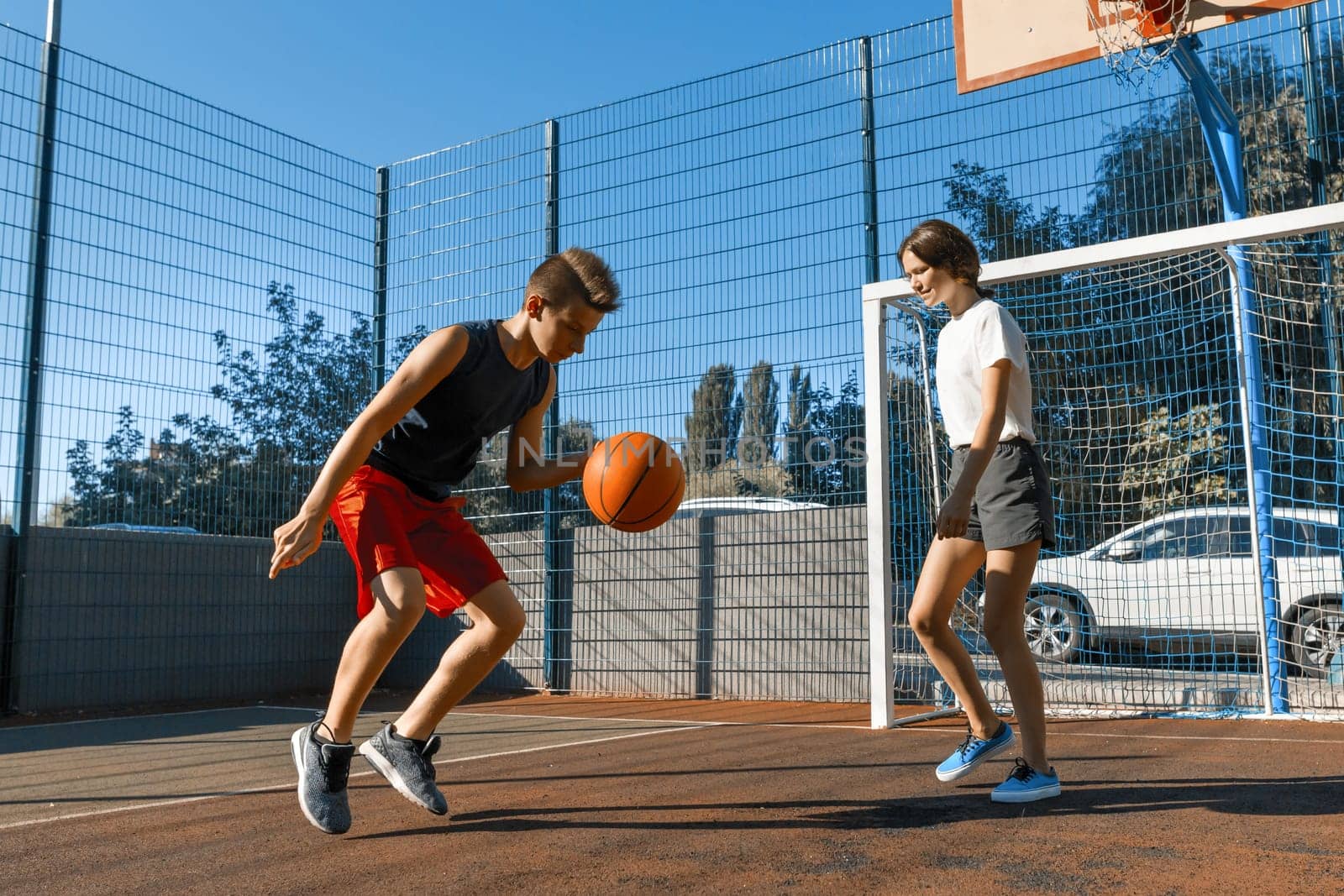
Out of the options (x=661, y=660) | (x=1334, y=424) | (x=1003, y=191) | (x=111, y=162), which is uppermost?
(x=111, y=162)

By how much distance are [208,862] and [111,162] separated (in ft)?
19.8

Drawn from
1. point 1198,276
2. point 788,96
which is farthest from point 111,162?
point 1198,276

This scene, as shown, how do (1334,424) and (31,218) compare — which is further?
(31,218)

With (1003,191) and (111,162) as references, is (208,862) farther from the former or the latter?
(111,162)

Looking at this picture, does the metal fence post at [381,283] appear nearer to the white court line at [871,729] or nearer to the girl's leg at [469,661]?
the white court line at [871,729]

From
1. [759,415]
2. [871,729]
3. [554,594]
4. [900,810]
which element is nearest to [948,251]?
[900,810]

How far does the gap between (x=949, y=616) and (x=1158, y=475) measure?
3.78 meters

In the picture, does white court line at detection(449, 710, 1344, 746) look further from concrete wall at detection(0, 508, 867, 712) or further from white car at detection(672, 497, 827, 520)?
white car at detection(672, 497, 827, 520)

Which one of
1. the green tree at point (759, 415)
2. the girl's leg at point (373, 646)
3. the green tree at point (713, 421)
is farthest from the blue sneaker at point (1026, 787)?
the green tree at point (713, 421)

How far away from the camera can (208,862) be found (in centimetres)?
266

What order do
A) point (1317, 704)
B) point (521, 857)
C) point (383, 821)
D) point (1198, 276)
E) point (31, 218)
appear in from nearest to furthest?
1. point (521, 857)
2. point (383, 821)
3. point (1317, 704)
4. point (1198, 276)
5. point (31, 218)

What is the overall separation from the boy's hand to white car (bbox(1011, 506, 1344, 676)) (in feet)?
16.0

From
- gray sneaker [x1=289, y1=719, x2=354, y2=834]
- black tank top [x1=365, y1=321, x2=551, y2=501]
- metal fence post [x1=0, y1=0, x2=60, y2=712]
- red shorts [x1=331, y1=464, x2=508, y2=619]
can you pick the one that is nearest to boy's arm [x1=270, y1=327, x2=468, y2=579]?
black tank top [x1=365, y1=321, x2=551, y2=501]

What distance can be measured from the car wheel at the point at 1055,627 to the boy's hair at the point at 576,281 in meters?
4.28
